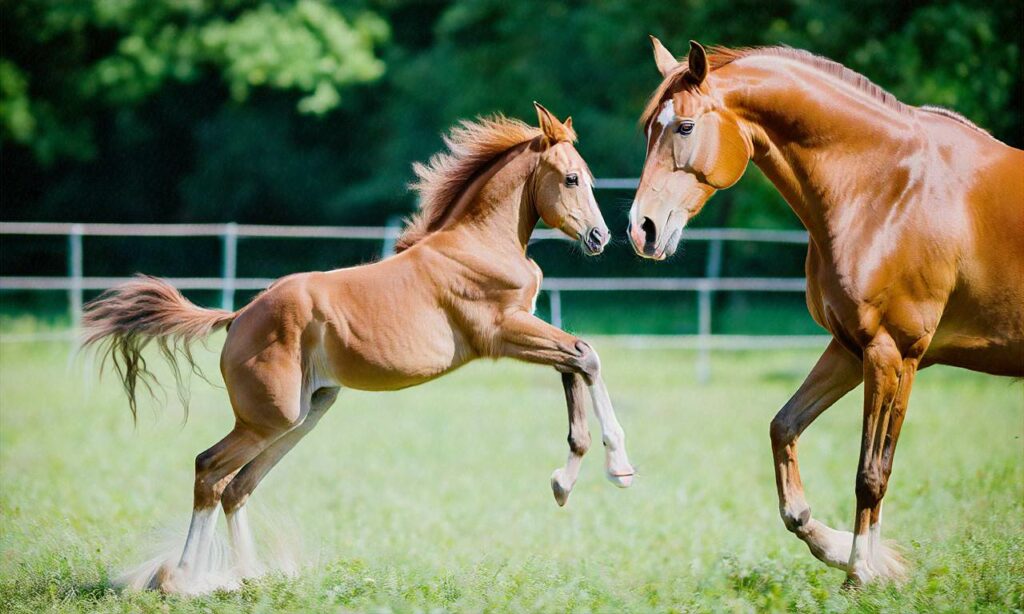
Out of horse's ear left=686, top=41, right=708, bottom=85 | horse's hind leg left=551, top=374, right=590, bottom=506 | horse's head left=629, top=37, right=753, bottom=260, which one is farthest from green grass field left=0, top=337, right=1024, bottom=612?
horse's ear left=686, top=41, right=708, bottom=85

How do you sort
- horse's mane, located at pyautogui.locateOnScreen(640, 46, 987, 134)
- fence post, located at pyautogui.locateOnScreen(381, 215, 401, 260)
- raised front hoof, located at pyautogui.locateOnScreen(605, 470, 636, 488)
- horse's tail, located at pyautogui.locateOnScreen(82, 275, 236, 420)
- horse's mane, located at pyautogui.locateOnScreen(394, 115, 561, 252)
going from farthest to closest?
fence post, located at pyautogui.locateOnScreen(381, 215, 401, 260), horse's tail, located at pyautogui.locateOnScreen(82, 275, 236, 420), horse's mane, located at pyautogui.locateOnScreen(394, 115, 561, 252), horse's mane, located at pyautogui.locateOnScreen(640, 46, 987, 134), raised front hoof, located at pyautogui.locateOnScreen(605, 470, 636, 488)

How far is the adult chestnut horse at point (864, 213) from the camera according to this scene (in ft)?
15.1

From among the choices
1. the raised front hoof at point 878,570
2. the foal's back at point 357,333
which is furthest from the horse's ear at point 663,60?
the raised front hoof at point 878,570

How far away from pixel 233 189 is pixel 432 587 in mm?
20322

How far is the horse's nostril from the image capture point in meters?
4.53

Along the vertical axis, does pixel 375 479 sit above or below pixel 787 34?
below

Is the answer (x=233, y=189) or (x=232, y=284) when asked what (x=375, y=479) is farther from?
(x=233, y=189)

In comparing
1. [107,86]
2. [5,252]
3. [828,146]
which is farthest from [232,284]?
[107,86]

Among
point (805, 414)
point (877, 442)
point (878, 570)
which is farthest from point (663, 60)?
point (878, 570)

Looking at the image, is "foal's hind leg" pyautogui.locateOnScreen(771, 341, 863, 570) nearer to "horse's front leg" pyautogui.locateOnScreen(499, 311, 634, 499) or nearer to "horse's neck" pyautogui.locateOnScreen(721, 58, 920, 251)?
"horse's neck" pyautogui.locateOnScreen(721, 58, 920, 251)

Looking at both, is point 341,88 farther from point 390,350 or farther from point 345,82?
point 390,350

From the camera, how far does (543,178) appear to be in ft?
15.7

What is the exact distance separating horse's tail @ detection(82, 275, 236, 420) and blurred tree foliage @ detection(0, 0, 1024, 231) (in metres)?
12.1

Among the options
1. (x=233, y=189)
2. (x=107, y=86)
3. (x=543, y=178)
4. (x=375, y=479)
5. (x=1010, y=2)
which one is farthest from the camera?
(x=233, y=189)
